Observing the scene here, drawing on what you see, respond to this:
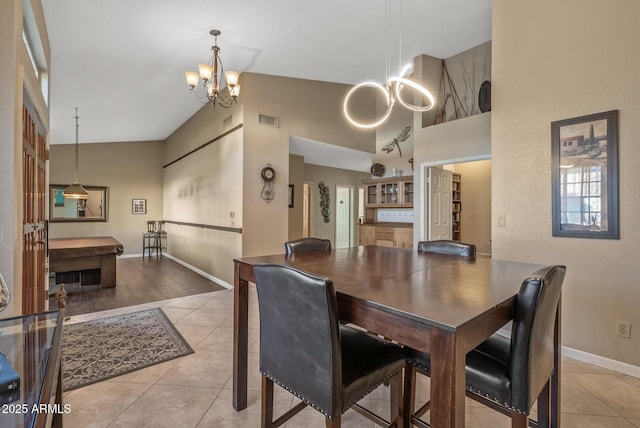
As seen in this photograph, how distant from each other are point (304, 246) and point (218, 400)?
1.16m

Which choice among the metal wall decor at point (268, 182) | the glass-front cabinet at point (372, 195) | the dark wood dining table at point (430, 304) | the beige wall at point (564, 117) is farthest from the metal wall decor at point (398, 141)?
the dark wood dining table at point (430, 304)

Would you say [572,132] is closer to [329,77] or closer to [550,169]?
[550,169]

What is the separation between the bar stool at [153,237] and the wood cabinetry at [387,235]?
5336mm

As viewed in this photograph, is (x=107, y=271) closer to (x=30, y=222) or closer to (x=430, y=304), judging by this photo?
(x=30, y=222)

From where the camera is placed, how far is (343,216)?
8930 mm

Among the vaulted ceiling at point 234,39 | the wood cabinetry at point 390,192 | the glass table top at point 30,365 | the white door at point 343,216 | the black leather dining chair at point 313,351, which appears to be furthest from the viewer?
the white door at point 343,216

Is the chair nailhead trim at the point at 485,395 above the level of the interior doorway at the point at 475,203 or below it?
below

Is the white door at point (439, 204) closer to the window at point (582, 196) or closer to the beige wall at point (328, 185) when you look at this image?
the window at point (582, 196)

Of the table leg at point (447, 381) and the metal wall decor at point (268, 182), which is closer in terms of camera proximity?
the table leg at point (447, 381)

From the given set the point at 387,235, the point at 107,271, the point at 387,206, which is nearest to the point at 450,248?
the point at 387,235

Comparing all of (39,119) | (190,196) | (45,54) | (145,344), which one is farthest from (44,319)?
(190,196)

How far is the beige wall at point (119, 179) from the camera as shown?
295 inches

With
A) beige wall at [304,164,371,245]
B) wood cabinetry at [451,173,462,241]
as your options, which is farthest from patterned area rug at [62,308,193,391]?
wood cabinetry at [451,173,462,241]

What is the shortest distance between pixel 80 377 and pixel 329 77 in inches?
192
